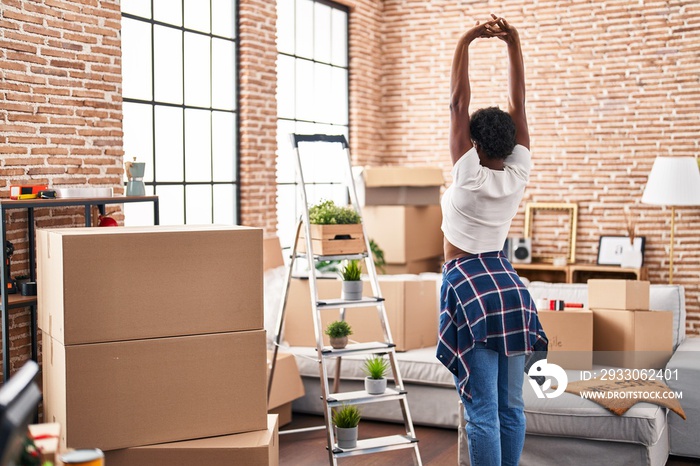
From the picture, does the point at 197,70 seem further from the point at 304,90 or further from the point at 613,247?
the point at 613,247

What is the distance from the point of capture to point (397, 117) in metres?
7.66

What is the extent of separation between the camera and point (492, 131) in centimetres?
274

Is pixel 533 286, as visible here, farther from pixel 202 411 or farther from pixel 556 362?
pixel 202 411

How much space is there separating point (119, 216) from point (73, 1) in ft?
3.67

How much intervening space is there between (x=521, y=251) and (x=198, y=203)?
2879 millimetres

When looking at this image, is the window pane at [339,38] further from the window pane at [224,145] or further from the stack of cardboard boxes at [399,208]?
the window pane at [224,145]

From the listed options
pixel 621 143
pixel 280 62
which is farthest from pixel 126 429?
pixel 621 143

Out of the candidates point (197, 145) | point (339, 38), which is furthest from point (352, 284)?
point (339, 38)

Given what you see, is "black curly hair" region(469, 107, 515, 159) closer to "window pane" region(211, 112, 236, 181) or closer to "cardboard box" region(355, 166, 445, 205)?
"window pane" region(211, 112, 236, 181)

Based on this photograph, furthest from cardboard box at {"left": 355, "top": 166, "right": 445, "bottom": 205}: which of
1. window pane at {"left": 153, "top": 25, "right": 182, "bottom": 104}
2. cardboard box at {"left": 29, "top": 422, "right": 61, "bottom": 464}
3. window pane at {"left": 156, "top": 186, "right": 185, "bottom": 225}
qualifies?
cardboard box at {"left": 29, "top": 422, "right": 61, "bottom": 464}

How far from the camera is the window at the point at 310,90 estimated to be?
6254 mm

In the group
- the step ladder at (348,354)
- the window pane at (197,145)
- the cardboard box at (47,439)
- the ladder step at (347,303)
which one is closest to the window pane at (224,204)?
the window pane at (197,145)

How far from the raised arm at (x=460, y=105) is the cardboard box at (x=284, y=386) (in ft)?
7.01

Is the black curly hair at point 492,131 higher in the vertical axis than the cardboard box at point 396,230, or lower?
higher
